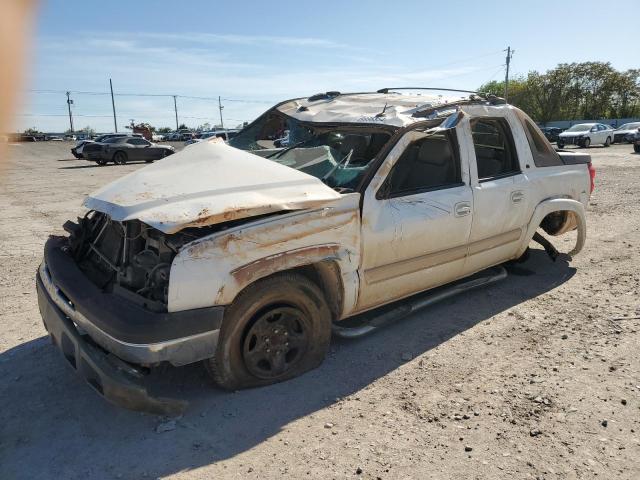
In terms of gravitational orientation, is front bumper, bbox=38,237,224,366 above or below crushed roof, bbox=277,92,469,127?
below

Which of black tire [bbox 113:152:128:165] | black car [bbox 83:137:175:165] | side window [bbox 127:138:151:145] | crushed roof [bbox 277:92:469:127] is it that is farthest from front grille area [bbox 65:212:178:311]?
side window [bbox 127:138:151:145]

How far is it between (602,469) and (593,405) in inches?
23.5

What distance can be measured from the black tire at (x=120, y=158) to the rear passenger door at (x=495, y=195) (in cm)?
2371

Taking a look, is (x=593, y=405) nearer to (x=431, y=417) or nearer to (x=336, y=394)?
(x=431, y=417)

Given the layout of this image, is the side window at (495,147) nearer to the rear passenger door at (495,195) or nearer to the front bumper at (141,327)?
the rear passenger door at (495,195)

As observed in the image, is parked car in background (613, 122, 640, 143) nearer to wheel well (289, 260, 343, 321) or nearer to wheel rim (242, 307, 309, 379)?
wheel well (289, 260, 343, 321)

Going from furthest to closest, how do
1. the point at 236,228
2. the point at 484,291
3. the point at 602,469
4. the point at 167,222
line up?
1. the point at 484,291
2. the point at 236,228
3. the point at 167,222
4. the point at 602,469

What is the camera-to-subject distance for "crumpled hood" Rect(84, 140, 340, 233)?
9.11ft

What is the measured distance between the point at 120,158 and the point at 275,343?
2449 centimetres

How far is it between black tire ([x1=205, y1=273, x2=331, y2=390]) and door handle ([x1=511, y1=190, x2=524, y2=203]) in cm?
218

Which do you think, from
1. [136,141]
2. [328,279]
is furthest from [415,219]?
[136,141]

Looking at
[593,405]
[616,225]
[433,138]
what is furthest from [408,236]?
[616,225]

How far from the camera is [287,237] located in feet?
9.89

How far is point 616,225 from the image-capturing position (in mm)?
7344
